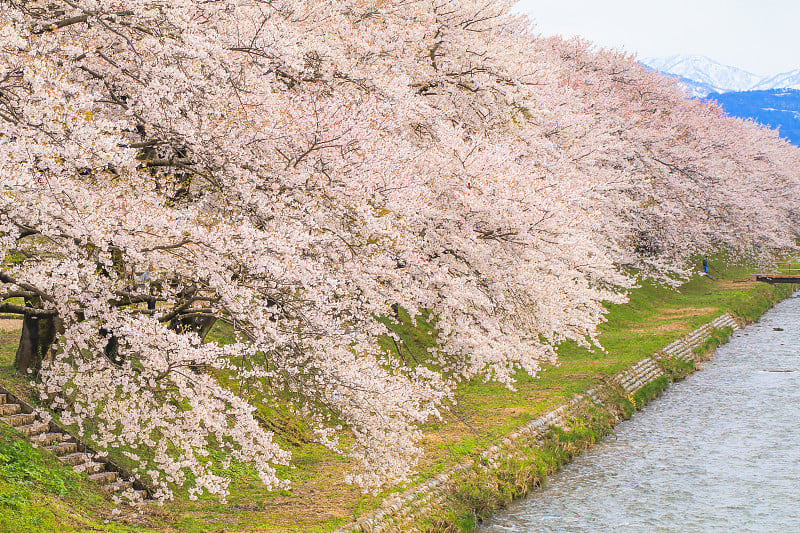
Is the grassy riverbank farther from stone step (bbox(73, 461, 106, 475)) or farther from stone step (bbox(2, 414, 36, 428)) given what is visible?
stone step (bbox(2, 414, 36, 428))

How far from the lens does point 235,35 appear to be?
12.7 metres

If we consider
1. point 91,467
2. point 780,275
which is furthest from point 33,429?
point 780,275

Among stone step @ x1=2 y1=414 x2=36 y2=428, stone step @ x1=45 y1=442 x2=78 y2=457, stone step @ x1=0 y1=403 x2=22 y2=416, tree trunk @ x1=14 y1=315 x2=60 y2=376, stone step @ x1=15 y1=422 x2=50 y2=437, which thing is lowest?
stone step @ x1=45 y1=442 x2=78 y2=457

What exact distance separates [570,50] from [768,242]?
1885 centimetres

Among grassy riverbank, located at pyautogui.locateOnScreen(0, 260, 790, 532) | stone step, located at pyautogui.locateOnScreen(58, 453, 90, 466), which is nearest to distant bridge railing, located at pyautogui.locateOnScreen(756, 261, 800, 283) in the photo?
grassy riverbank, located at pyautogui.locateOnScreen(0, 260, 790, 532)

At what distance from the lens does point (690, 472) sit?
16.5 metres

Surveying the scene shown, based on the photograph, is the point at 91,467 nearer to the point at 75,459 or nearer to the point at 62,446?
the point at 75,459

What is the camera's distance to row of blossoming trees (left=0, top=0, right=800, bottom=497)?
31.5 feet

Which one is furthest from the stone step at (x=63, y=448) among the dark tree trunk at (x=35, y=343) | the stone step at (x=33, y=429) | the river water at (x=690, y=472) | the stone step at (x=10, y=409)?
the river water at (x=690, y=472)

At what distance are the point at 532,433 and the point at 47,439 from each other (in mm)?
11155

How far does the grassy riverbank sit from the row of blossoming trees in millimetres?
596

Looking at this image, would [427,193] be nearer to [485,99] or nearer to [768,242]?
[485,99]

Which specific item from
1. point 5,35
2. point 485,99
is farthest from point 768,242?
point 5,35

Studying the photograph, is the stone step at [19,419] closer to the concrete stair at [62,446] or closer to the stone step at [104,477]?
the concrete stair at [62,446]
